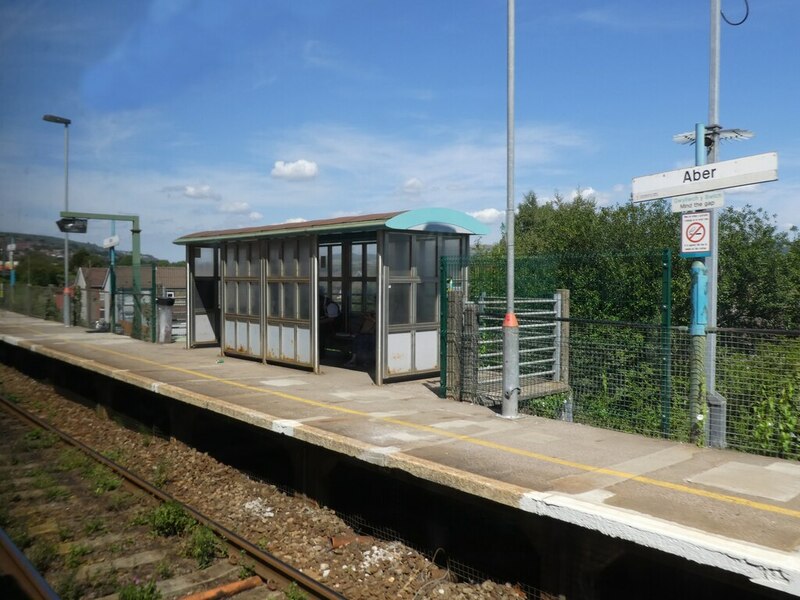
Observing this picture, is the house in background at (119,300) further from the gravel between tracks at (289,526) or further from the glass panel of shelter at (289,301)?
the gravel between tracks at (289,526)

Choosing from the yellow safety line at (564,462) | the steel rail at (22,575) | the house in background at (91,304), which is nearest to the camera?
the steel rail at (22,575)

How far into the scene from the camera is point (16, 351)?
21031 mm

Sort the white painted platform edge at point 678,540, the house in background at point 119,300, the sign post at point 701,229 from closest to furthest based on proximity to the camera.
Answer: the white painted platform edge at point 678,540 < the sign post at point 701,229 < the house in background at point 119,300

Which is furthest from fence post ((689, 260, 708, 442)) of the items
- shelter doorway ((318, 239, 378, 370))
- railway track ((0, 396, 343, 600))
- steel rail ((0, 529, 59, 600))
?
shelter doorway ((318, 239, 378, 370))

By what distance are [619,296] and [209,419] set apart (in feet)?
33.5

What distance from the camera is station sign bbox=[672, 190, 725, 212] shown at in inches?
292

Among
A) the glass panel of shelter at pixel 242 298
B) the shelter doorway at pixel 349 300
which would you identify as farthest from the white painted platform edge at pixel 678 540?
the glass panel of shelter at pixel 242 298

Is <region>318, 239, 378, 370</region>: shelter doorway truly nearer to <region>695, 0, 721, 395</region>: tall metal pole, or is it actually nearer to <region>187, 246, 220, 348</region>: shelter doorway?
<region>187, 246, 220, 348</region>: shelter doorway

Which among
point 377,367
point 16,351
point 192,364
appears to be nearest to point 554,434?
point 377,367

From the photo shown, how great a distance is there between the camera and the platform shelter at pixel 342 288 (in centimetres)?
1109

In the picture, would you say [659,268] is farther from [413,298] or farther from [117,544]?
[117,544]

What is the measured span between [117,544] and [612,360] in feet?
30.3

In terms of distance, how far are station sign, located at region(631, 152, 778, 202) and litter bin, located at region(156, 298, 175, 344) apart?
49.8 feet

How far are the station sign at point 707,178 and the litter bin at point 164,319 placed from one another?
49.8ft
